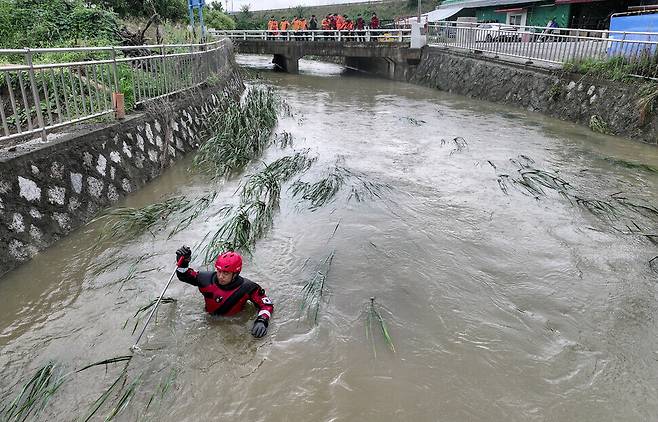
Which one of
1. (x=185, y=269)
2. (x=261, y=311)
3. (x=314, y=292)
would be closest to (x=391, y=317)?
(x=314, y=292)

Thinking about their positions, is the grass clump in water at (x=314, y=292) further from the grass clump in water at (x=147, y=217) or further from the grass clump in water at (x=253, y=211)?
the grass clump in water at (x=147, y=217)

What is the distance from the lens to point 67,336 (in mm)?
3764

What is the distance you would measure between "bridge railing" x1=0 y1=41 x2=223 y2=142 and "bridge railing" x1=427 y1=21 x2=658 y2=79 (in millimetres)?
9534

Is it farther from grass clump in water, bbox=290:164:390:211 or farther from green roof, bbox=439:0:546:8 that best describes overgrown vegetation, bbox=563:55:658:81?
green roof, bbox=439:0:546:8

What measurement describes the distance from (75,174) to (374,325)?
3819 mm

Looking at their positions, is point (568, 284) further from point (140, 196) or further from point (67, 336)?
point (140, 196)

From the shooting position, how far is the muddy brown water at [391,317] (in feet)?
10.6

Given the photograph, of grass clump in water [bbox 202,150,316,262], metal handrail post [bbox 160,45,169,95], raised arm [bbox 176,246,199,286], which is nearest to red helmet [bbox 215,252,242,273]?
raised arm [bbox 176,246,199,286]

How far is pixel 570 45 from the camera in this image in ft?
40.9

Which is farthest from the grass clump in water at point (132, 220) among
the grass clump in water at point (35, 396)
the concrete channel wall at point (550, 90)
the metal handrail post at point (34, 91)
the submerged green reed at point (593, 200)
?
the concrete channel wall at point (550, 90)

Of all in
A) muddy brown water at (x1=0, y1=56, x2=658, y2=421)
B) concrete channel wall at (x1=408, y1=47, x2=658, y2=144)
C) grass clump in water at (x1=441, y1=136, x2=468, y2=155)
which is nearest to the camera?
muddy brown water at (x1=0, y1=56, x2=658, y2=421)

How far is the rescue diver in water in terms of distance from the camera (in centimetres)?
384

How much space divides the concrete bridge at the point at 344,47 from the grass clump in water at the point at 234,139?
1233cm

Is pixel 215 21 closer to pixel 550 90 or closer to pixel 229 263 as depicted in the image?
pixel 550 90
